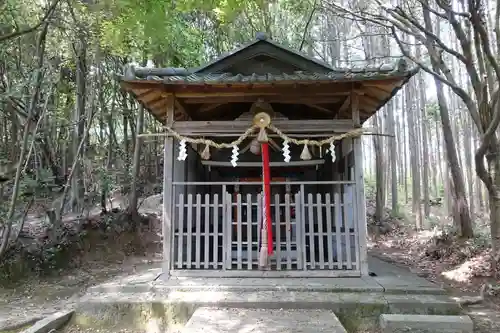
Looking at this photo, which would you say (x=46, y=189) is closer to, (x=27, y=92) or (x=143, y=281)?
(x=27, y=92)

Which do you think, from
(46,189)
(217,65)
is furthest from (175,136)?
(46,189)

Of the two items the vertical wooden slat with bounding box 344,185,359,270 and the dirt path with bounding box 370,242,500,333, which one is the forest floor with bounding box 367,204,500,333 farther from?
the vertical wooden slat with bounding box 344,185,359,270

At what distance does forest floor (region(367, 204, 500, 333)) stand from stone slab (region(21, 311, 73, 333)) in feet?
17.7

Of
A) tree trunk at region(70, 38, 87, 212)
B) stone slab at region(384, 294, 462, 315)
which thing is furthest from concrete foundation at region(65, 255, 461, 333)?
tree trunk at region(70, 38, 87, 212)

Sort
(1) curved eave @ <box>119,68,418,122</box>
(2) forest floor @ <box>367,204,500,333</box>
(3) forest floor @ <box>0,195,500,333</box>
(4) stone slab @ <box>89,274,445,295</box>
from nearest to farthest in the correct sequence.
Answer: (4) stone slab @ <box>89,274,445,295</box>
(1) curved eave @ <box>119,68,418,122</box>
(2) forest floor @ <box>367,204,500,333</box>
(3) forest floor @ <box>0,195,500,333</box>

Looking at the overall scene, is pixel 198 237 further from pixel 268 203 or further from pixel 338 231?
pixel 338 231

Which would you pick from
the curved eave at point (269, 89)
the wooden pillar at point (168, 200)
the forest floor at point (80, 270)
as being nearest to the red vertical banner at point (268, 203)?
the curved eave at point (269, 89)

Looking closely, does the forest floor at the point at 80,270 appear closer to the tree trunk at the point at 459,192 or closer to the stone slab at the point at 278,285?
the stone slab at the point at 278,285

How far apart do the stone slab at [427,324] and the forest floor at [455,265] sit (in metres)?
0.67

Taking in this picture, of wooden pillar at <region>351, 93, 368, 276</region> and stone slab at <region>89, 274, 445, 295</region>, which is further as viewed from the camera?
wooden pillar at <region>351, 93, 368, 276</region>

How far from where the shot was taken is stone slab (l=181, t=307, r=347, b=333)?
3988 millimetres

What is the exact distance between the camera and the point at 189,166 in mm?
7641

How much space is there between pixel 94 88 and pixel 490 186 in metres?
10.3

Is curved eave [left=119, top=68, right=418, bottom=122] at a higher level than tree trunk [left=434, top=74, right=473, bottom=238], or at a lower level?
higher
